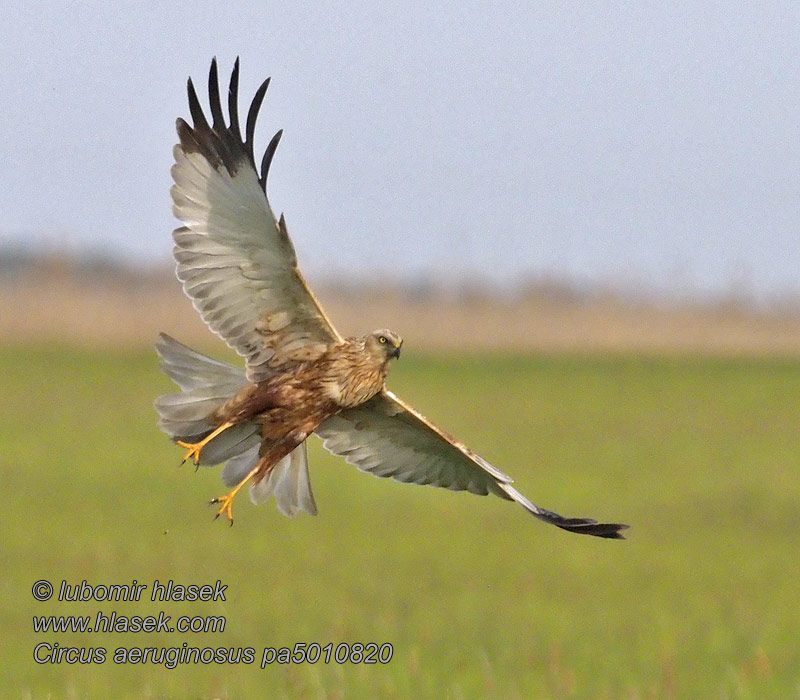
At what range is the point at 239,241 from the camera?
6.22m

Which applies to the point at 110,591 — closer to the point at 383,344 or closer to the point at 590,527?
the point at 383,344

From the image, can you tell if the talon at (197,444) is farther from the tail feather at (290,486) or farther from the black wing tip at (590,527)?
the black wing tip at (590,527)

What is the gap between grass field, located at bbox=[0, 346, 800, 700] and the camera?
841 centimetres


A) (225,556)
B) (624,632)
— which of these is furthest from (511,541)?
(624,632)

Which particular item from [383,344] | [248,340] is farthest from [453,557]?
[383,344]

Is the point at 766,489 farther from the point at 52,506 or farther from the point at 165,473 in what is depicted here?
the point at 52,506

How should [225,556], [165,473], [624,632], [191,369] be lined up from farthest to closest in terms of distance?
[165,473] → [225,556] → [624,632] → [191,369]

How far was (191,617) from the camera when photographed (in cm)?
929

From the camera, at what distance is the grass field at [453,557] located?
27.6 feet

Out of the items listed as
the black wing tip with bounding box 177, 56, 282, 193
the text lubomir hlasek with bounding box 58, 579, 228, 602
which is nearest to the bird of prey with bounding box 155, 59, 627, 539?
the black wing tip with bounding box 177, 56, 282, 193

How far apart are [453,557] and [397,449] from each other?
6.10 m

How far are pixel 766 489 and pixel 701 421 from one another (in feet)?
19.7

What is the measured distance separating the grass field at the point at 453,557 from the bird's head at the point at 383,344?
1.67m

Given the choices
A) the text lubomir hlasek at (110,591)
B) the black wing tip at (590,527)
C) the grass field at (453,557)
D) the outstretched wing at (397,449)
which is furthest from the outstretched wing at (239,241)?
the text lubomir hlasek at (110,591)
